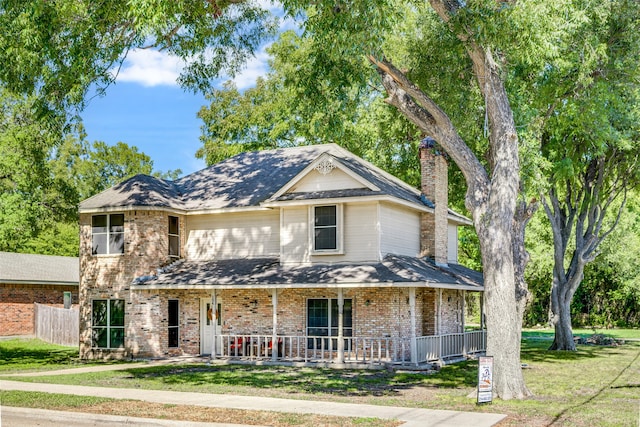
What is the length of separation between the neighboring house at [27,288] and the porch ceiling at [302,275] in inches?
563

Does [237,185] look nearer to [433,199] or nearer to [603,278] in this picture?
[433,199]

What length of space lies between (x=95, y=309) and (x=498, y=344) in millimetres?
16624

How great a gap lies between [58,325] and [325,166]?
1722 cm

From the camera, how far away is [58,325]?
1369 inches

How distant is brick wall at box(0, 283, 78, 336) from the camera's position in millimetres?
37438

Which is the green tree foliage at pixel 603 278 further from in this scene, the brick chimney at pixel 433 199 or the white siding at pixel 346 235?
the white siding at pixel 346 235

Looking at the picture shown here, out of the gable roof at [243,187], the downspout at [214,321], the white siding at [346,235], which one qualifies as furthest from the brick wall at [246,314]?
the gable roof at [243,187]

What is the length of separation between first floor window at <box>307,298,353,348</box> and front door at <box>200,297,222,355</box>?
12.6ft

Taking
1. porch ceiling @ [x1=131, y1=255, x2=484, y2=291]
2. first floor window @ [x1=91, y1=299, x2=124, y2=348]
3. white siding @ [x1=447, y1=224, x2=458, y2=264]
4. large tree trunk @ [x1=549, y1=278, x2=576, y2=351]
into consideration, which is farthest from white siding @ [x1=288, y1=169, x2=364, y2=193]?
large tree trunk @ [x1=549, y1=278, x2=576, y2=351]

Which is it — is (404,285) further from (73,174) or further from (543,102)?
(73,174)

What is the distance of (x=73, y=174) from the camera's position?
2502 inches

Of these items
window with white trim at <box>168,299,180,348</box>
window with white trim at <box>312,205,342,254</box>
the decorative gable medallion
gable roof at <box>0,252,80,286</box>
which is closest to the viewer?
window with white trim at <box>312,205,342,254</box>

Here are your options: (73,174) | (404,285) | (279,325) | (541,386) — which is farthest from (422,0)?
(73,174)

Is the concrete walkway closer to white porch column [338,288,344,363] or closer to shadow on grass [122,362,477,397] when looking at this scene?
shadow on grass [122,362,477,397]
